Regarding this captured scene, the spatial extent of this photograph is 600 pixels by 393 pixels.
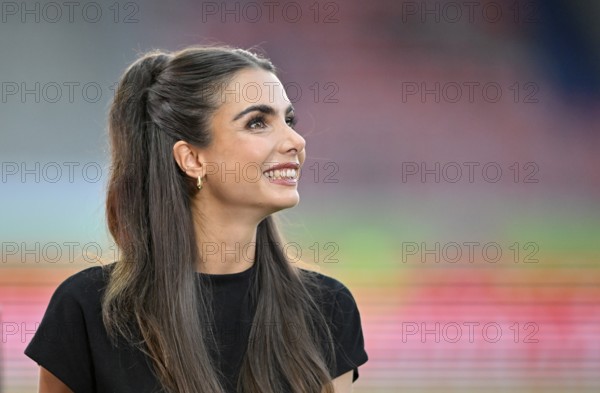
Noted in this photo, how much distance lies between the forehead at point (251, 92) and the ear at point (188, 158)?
4.6 inches

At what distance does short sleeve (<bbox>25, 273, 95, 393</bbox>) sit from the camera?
1677mm

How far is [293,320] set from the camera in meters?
1.78

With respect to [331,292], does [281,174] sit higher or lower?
higher

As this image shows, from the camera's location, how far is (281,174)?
1.77 metres

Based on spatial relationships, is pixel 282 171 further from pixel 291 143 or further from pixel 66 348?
pixel 66 348

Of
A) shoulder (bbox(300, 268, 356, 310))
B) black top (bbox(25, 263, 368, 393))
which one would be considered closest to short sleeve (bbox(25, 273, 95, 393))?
black top (bbox(25, 263, 368, 393))

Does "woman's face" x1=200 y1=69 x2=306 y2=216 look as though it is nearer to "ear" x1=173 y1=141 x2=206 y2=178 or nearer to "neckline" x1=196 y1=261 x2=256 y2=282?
"ear" x1=173 y1=141 x2=206 y2=178

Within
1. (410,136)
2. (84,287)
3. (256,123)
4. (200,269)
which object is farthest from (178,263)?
(410,136)

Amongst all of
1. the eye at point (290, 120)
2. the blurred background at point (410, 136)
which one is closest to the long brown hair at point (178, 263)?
the eye at point (290, 120)

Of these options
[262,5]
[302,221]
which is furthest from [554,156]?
[262,5]

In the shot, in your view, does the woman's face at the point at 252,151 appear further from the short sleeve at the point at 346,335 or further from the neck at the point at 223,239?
the short sleeve at the point at 346,335

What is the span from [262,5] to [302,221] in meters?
1.02

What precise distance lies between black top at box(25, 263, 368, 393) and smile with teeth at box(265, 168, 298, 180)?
22 centimetres

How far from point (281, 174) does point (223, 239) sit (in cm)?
20
